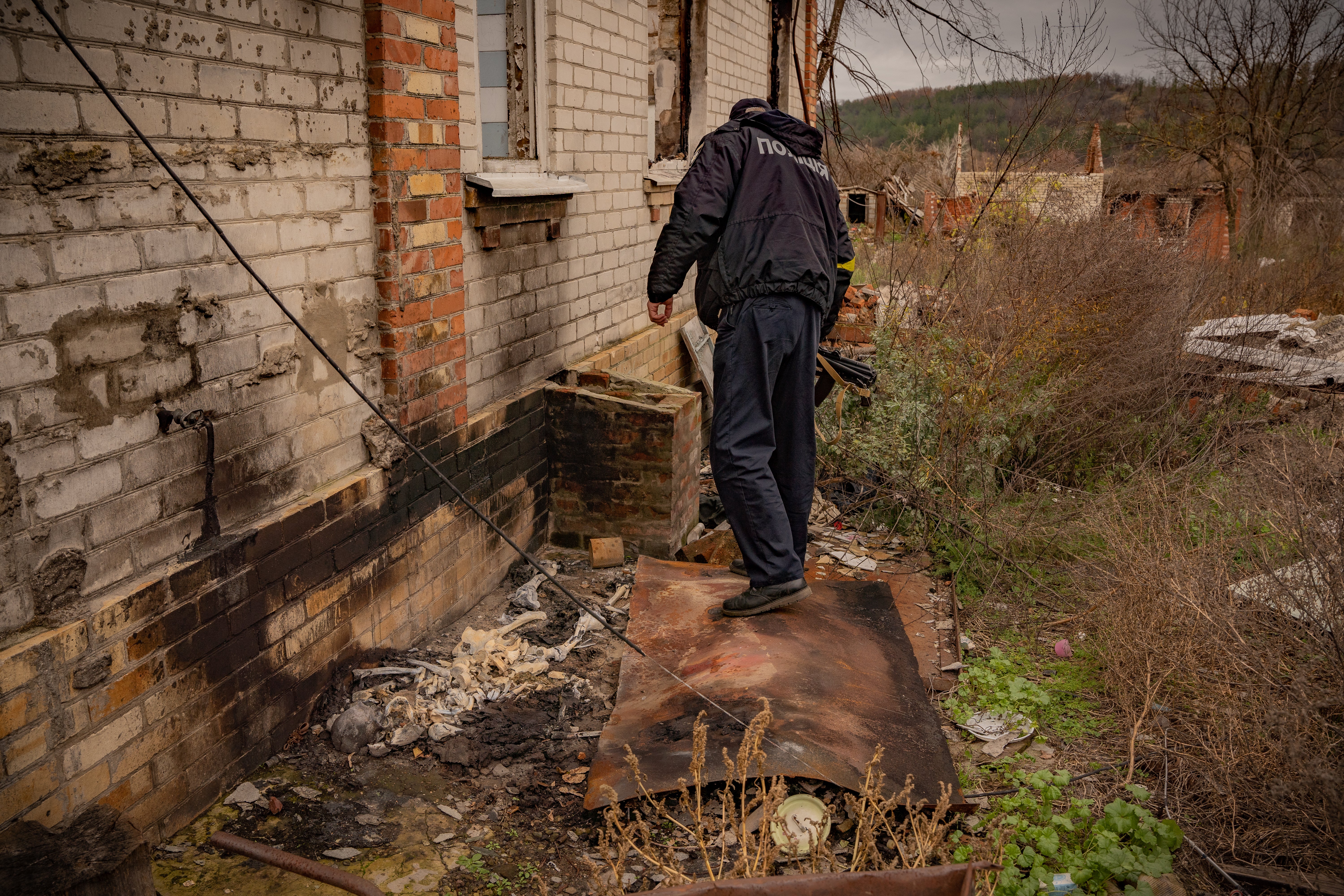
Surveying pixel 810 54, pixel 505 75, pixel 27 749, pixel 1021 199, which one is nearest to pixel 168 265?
pixel 27 749

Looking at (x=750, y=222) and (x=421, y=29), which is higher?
(x=421, y=29)

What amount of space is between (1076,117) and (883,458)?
4.78 metres

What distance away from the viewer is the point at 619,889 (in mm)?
2186

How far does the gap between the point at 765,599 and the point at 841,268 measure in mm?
1666

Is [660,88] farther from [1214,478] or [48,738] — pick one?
[48,738]

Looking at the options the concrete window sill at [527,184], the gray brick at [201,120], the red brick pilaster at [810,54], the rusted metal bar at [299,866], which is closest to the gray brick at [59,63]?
the gray brick at [201,120]

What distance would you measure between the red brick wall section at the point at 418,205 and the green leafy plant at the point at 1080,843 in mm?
2540

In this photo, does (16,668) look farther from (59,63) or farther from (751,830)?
(751,830)

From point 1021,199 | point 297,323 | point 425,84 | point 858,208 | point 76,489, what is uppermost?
point 858,208

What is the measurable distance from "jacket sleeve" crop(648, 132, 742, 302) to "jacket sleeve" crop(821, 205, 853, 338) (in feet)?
1.87

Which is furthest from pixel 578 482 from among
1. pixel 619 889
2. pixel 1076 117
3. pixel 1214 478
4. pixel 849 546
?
pixel 1076 117

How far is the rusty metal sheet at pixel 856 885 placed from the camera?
1.69 meters

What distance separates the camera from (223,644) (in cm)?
273

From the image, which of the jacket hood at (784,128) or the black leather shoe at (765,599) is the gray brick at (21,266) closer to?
the black leather shoe at (765,599)
